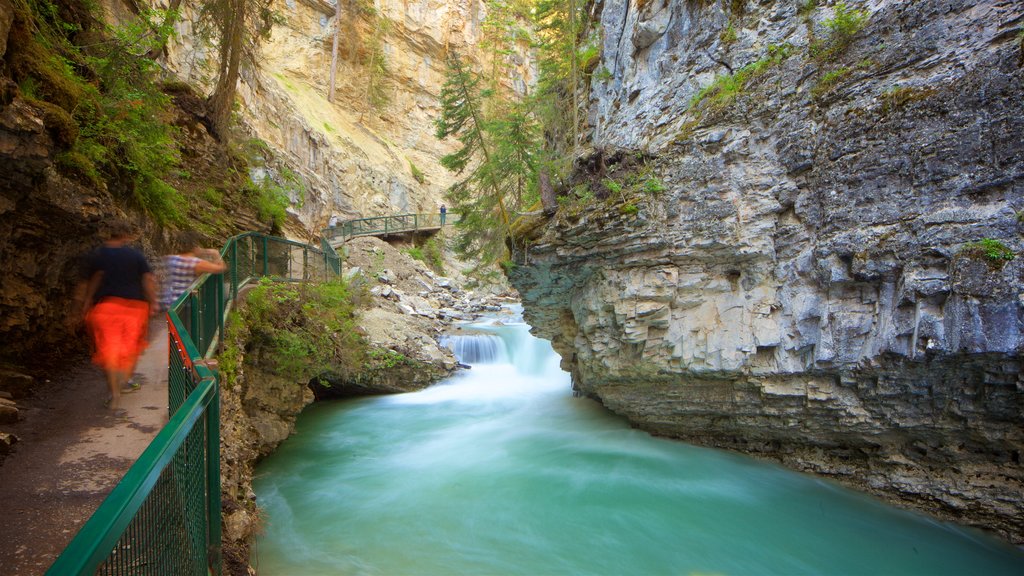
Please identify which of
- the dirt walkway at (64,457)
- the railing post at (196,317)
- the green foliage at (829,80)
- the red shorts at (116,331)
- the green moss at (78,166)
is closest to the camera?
the dirt walkway at (64,457)

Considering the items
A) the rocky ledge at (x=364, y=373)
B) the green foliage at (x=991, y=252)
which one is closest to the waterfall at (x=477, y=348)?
the rocky ledge at (x=364, y=373)

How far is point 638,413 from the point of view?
970 cm

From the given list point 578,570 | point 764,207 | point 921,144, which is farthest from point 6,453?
point 921,144

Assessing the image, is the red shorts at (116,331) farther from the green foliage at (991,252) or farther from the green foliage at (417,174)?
the green foliage at (417,174)

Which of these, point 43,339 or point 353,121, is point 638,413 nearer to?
point 43,339

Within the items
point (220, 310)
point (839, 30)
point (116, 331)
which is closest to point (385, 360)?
point (220, 310)

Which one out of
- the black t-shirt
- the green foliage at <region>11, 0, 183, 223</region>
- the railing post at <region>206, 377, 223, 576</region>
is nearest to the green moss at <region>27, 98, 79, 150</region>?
the green foliage at <region>11, 0, 183, 223</region>

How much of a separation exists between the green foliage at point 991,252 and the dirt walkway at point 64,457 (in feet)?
28.6

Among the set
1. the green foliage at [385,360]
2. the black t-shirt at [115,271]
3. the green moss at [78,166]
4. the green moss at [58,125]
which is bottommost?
the green foliage at [385,360]

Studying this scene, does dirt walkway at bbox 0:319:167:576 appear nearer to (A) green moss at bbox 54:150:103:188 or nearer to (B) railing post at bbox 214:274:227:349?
(B) railing post at bbox 214:274:227:349

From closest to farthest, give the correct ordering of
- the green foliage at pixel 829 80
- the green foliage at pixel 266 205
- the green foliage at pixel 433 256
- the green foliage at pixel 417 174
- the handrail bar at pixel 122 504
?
the handrail bar at pixel 122 504, the green foliage at pixel 829 80, the green foliage at pixel 266 205, the green foliage at pixel 433 256, the green foliage at pixel 417 174

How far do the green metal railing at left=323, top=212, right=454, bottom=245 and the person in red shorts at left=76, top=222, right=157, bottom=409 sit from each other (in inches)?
722

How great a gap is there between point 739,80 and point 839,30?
4.76 ft

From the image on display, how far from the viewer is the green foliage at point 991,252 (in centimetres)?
546
